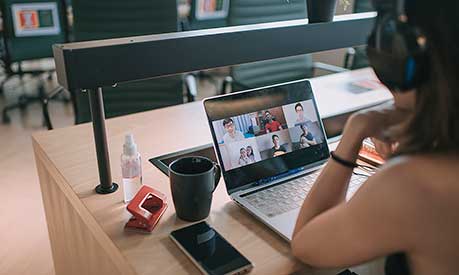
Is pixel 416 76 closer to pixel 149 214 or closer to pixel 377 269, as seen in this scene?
pixel 149 214

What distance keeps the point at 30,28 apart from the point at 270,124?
2.73 m

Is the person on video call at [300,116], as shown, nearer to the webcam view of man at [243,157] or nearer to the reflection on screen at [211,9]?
the webcam view of man at [243,157]

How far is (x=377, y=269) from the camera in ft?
4.15

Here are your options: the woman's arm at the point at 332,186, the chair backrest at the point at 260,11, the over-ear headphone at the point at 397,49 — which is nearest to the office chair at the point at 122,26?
the chair backrest at the point at 260,11

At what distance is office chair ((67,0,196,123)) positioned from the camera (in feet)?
6.36

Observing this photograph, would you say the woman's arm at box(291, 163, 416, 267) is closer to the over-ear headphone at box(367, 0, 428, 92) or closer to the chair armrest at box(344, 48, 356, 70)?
the over-ear headphone at box(367, 0, 428, 92)

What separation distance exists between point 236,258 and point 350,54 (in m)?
2.17

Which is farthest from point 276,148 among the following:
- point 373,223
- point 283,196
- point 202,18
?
point 202,18

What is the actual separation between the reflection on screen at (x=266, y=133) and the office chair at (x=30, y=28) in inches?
97.7

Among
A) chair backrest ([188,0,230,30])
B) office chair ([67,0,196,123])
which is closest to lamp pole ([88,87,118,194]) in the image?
office chair ([67,0,196,123])

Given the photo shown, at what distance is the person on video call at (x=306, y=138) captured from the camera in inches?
43.6

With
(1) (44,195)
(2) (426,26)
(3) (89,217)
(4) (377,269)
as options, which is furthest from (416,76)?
(1) (44,195)

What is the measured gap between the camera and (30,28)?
3.17 meters

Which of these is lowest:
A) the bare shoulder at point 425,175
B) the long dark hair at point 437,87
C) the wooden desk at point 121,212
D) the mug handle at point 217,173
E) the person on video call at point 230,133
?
the wooden desk at point 121,212
